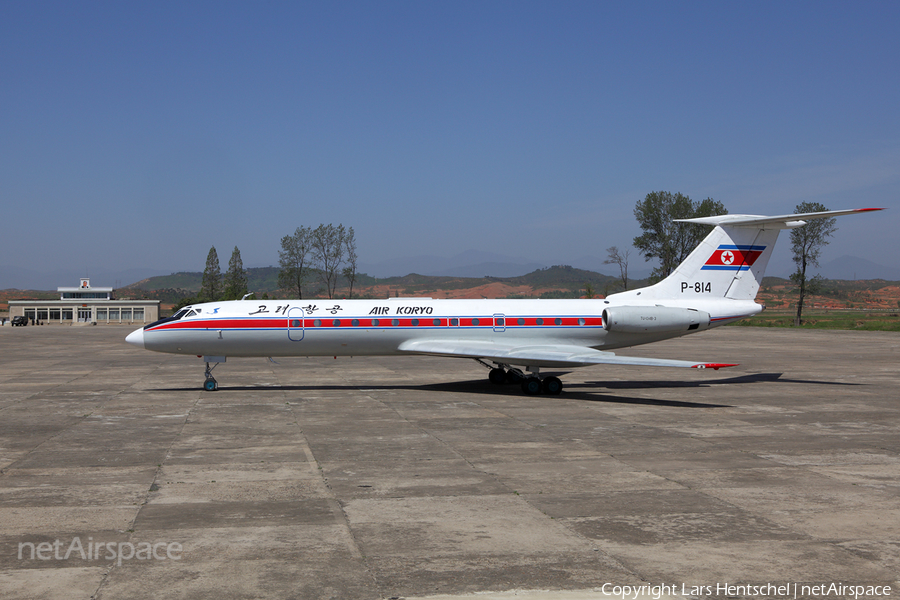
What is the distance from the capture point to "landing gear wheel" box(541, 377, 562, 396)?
1942 cm

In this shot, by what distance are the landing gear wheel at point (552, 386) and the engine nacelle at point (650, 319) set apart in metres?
2.47

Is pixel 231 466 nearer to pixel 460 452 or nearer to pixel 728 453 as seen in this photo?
pixel 460 452

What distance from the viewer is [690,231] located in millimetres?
79875

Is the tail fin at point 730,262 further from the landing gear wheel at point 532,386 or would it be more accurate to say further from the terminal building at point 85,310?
the terminal building at point 85,310

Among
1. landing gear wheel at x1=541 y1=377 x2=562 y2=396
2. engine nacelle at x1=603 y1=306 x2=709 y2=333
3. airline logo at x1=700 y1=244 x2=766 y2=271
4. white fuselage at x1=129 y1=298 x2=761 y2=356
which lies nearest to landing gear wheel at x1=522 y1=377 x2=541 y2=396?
landing gear wheel at x1=541 y1=377 x2=562 y2=396

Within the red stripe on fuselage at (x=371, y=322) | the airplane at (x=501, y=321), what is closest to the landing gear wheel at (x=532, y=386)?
the airplane at (x=501, y=321)

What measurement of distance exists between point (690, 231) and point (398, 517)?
256 ft

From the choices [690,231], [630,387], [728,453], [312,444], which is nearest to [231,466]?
[312,444]

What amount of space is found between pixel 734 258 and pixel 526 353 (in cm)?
761

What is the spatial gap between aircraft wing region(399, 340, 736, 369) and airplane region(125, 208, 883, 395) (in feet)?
0.18

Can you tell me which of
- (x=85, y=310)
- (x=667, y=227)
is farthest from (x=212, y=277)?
(x=667, y=227)

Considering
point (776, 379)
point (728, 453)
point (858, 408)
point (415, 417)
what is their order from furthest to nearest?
1. point (776, 379)
2. point (858, 408)
3. point (415, 417)
4. point (728, 453)

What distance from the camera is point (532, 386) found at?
64.2ft

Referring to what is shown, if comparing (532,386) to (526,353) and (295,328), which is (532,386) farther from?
(295,328)
